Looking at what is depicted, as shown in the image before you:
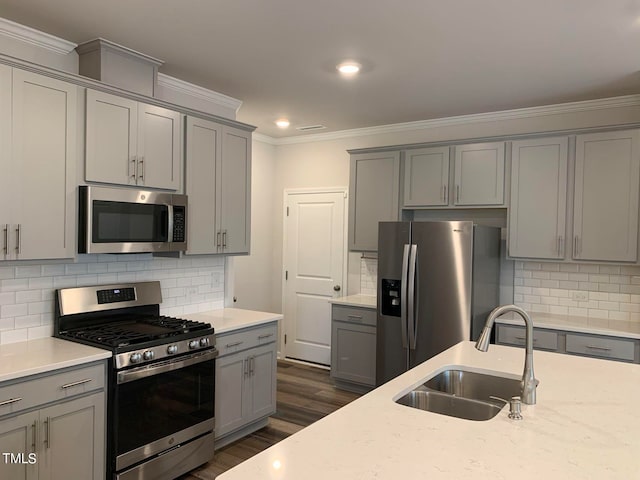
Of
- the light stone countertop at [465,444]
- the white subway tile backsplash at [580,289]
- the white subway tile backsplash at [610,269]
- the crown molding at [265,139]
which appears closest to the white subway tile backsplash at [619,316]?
the white subway tile backsplash at [580,289]

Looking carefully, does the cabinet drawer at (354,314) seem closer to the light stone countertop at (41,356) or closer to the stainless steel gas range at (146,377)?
the stainless steel gas range at (146,377)

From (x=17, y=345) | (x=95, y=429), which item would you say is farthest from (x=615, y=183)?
(x=17, y=345)

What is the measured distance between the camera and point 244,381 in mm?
3494

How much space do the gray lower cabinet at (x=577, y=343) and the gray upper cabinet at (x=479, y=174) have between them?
3.65 ft

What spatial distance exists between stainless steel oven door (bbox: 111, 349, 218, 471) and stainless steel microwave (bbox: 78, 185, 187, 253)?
2.44ft

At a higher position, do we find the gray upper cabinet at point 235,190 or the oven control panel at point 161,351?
the gray upper cabinet at point 235,190


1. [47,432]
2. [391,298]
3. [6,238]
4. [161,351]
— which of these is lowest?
[47,432]

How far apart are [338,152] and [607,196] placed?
2752mm

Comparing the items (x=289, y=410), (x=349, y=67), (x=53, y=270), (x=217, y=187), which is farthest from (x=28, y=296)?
(x=349, y=67)

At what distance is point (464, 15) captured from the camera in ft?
8.20

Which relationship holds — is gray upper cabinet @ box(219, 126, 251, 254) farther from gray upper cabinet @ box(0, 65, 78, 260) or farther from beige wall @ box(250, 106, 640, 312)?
beige wall @ box(250, 106, 640, 312)

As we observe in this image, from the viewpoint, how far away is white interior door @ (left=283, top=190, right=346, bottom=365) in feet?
18.0

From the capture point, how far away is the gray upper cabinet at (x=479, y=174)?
411cm

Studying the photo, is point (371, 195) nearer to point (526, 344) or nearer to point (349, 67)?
point (349, 67)
